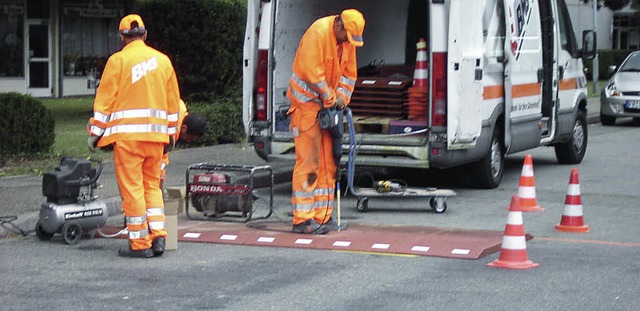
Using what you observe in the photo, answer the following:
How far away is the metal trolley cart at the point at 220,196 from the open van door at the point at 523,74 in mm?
3835

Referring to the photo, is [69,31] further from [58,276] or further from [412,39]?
[58,276]

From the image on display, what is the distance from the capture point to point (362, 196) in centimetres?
1155

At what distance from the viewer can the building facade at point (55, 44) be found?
2922cm

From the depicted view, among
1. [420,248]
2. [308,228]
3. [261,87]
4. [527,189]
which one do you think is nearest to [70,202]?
[308,228]

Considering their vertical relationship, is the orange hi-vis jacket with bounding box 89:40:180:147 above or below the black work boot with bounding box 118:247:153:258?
above

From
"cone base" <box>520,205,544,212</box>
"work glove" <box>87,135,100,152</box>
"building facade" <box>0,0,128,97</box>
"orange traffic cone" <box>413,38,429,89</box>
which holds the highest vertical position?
"building facade" <box>0,0,128,97</box>

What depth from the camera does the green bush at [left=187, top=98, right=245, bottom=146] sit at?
1716 cm

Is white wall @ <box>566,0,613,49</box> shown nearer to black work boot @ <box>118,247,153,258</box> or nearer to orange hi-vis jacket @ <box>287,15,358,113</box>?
orange hi-vis jacket @ <box>287,15,358,113</box>

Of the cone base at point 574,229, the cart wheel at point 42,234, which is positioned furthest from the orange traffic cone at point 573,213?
the cart wheel at point 42,234

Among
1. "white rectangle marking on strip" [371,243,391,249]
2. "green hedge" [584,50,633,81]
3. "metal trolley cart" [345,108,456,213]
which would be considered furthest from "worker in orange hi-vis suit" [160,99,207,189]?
"green hedge" [584,50,633,81]

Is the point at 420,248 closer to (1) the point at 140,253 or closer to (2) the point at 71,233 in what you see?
(1) the point at 140,253

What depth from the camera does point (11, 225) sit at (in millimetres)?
10164

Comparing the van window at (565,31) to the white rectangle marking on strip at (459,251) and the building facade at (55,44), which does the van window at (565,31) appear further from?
the building facade at (55,44)

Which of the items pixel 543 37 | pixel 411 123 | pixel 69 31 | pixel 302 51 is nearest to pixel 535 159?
pixel 543 37
